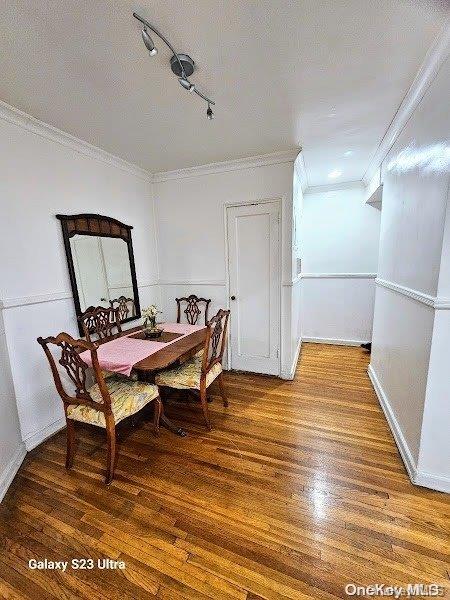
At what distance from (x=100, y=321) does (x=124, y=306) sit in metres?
0.41

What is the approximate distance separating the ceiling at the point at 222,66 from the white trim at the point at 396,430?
2.38 metres

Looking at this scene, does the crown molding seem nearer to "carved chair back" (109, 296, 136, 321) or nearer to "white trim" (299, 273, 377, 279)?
"white trim" (299, 273, 377, 279)

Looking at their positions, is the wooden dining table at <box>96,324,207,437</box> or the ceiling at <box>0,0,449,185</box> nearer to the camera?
the ceiling at <box>0,0,449,185</box>

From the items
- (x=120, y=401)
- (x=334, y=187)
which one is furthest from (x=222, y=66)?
(x=334, y=187)

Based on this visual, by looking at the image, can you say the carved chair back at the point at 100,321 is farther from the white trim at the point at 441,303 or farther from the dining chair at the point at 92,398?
the white trim at the point at 441,303

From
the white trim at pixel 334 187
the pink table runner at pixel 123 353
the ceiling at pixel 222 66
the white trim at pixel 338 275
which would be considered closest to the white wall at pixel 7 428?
the pink table runner at pixel 123 353

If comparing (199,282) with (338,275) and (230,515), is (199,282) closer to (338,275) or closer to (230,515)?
(338,275)

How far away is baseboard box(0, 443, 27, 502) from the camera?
64.7 inches

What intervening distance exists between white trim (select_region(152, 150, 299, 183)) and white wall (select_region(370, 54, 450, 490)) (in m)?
1.01

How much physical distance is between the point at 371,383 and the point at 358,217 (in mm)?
2429

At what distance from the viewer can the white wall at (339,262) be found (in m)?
3.92

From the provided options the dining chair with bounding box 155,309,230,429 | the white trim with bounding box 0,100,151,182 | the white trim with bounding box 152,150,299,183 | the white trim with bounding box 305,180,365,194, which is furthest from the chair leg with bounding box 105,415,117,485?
the white trim with bounding box 305,180,365,194

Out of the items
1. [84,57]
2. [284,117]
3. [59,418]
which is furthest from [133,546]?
[284,117]

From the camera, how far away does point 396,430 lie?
201 centimetres
